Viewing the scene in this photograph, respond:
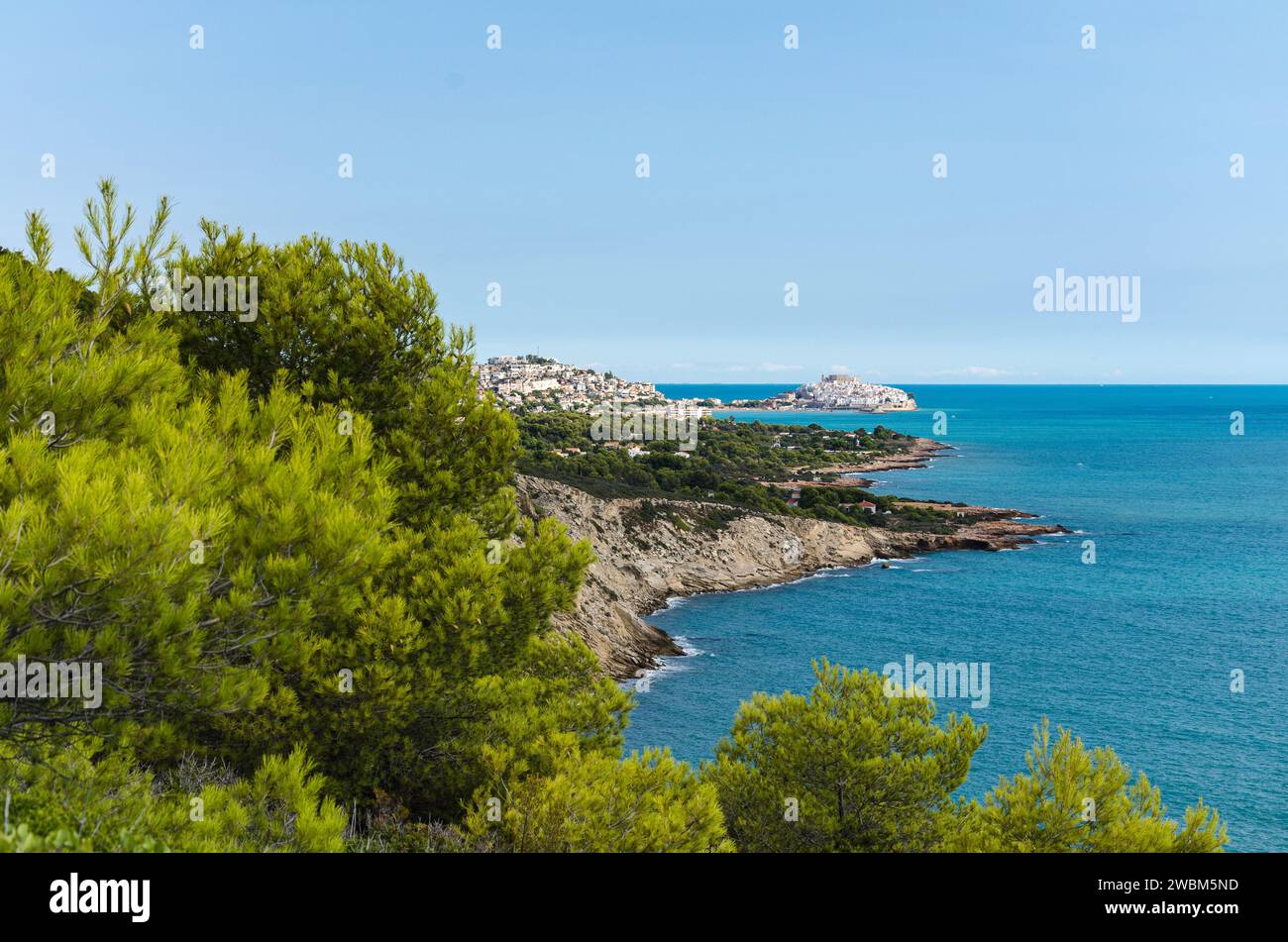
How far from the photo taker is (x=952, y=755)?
68.9 feet

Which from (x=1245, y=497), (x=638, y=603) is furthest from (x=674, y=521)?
(x=1245, y=497)

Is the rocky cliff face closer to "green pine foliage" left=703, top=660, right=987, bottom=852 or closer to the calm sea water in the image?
the calm sea water

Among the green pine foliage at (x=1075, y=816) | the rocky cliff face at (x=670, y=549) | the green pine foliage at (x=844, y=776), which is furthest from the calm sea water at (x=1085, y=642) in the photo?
the green pine foliage at (x=1075, y=816)

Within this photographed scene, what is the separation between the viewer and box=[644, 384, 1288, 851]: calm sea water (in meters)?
41.2

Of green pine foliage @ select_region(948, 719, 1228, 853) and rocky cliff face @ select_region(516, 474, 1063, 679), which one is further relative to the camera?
rocky cliff face @ select_region(516, 474, 1063, 679)

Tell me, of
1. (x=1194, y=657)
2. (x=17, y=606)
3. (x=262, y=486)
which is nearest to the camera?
(x=17, y=606)

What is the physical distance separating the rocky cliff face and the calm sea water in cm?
276

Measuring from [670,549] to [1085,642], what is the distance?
Answer: 32388 mm

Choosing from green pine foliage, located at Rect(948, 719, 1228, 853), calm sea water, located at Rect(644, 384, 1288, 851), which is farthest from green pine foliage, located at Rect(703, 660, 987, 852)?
calm sea water, located at Rect(644, 384, 1288, 851)

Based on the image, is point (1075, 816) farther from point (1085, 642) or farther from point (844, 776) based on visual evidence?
point (1085, 642)

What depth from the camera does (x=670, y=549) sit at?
75.9 meters
